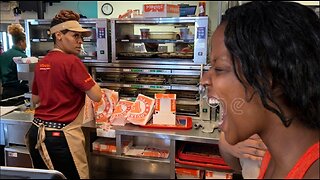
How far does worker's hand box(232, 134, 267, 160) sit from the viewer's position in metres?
0.81

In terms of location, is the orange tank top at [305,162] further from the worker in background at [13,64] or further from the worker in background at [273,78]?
the worker in background at [13,64]

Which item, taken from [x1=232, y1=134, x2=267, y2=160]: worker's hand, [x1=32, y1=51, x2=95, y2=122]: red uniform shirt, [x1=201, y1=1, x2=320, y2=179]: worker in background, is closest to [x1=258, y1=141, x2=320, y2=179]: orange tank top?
[x1=201, y1=1, x2=320, y2=179]: worker in background

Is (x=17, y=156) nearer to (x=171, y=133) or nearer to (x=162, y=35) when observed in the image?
(x=171, y=133)

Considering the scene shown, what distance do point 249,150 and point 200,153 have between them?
45.6 inches

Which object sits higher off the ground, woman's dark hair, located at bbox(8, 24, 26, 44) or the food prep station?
woman's dark hair, located at bbox(8, 24, 26, 44)

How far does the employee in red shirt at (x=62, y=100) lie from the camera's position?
1.59m

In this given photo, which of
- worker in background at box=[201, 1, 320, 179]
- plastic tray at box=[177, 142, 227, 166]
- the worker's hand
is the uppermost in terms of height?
worker in background at box=[201, 1, 320, 179]

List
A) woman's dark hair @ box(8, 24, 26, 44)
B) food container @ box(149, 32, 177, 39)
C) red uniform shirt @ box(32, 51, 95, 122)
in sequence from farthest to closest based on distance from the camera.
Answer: woman's dark hair @ box(8, 24, 26, 44) → food container @ box(149, 32, 177, 39) → red uniform shirt @ box(32, 51, 95, 122)

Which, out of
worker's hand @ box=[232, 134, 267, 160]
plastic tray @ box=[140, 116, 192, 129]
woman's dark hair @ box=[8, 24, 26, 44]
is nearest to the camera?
worker's hand @ box=[232, 134, 267, 160]

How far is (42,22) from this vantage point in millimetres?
2125

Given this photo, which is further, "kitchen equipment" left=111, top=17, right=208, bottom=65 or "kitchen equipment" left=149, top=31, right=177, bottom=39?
"kitchen equipment" left=149, top=31, right=177, bottom=39

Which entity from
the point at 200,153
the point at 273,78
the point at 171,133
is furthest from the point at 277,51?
the point at 200,153

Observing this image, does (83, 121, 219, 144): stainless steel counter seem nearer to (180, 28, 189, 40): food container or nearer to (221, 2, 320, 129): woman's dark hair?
(180, 28, 189, 40): food container

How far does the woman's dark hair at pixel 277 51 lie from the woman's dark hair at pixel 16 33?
211 centimetres
